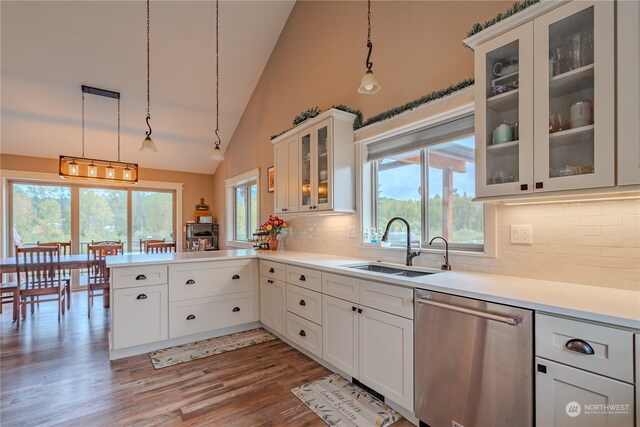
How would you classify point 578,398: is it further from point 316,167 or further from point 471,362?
point 316,167

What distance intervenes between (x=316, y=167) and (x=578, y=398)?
2.56m

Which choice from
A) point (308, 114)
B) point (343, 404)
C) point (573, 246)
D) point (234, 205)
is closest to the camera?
point (573, 246)

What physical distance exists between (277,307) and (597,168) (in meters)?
2.74

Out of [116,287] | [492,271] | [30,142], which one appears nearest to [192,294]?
[116,287]

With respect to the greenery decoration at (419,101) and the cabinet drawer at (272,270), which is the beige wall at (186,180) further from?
the greenery decoration at (419,101)

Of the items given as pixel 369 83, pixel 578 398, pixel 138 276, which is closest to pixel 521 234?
pixel 578 398

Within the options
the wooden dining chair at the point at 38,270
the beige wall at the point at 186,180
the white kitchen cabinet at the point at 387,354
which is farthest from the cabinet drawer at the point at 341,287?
the beige wall at the point at 186,180

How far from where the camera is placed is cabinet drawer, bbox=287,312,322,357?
2.56 metres

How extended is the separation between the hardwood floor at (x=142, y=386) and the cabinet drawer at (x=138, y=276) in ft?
2.26

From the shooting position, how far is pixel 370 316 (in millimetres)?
2074

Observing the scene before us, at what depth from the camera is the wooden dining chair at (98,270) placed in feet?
13.5

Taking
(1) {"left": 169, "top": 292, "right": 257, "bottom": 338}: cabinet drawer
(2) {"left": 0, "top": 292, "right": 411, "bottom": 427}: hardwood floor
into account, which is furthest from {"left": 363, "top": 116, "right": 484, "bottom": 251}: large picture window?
(1) {"left": 169, "top": 292, "right": 257, "bottom": 338}: cabinet drawer

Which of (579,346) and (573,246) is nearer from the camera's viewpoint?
(579,346)

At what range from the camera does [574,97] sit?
1.48 metres
